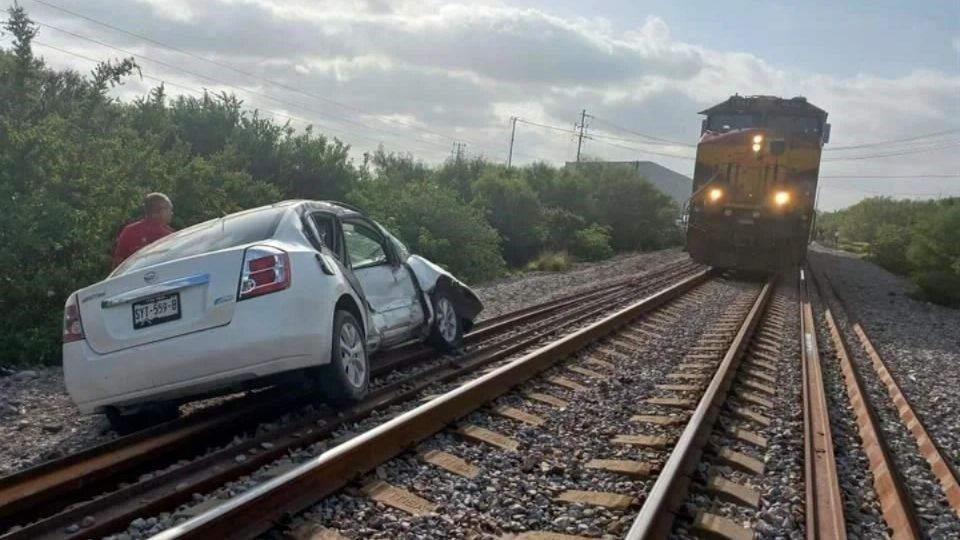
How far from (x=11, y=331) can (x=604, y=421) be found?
580 cm

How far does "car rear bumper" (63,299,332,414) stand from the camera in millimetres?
5449

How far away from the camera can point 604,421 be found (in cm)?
668

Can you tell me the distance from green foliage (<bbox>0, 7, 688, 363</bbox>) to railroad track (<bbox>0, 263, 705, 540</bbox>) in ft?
12.1

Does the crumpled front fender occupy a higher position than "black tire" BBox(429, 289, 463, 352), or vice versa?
the crumpled front fender

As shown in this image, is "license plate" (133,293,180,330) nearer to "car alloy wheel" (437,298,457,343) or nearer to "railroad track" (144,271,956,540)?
"railroad track" (144,271,956,540)

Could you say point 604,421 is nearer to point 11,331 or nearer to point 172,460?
point 172,460

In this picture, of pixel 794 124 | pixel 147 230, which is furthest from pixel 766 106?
pixel 147 230

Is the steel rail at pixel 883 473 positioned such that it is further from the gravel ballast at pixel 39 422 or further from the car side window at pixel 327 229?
the gravel ballast at pixel 39 422

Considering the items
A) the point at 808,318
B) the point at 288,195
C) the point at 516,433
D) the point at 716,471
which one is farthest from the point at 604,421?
the point at 288,195

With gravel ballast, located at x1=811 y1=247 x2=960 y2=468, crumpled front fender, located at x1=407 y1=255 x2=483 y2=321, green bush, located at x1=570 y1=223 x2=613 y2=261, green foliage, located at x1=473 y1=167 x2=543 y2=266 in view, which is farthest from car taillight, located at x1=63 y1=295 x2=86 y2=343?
green bush, located at x1=570 y1=223 x2=613 y2=261

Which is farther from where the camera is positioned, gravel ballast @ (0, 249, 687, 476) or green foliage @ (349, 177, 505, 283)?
green foliage @ (349, 177, 505, 283)

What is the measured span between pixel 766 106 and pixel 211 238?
18186 mm

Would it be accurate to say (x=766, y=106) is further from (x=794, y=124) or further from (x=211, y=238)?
(x=211, y=238)

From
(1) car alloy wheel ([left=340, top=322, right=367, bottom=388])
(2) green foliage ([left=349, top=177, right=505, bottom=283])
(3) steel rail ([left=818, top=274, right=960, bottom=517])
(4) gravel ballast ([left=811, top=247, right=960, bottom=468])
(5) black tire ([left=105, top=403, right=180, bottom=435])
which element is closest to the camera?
(3) steel rail ([left=818, top=274, right=960, bottom=517])
